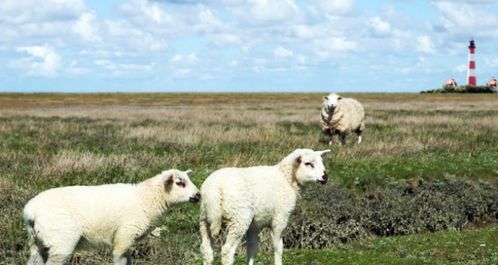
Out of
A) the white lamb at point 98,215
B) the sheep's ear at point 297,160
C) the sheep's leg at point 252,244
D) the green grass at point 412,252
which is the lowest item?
the green grass at point 412,252

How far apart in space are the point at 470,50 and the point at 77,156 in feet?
410

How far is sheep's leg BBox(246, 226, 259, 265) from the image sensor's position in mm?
10539

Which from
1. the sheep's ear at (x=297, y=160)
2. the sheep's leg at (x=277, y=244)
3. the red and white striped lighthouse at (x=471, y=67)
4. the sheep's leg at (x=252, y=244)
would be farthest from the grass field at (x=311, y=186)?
the red and white striped lighthouse at (x=471, y=67)

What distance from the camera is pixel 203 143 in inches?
942

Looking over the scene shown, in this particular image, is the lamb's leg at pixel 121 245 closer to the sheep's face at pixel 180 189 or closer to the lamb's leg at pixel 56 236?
the lamb's leg at pixel 56 236

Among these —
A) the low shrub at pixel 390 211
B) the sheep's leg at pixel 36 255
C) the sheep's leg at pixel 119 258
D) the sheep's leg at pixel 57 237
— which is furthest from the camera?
the low shrub at pixel 390 211

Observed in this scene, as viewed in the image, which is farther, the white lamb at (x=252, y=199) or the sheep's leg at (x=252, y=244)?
the sheep's leg at (x=252, y=244)

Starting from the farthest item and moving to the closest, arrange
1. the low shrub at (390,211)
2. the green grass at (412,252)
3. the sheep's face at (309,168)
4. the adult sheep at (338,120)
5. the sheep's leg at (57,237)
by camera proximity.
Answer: the adult sheep at (338,120) → the low shrub at (390,211) → the green grass at (412,252) → the sheep's face at (309,168) → the sheep's leg at (57,237)

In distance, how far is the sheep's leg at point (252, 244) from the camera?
10.5 metres

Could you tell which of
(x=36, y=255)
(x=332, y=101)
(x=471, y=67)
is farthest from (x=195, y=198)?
(x=471, y=67)

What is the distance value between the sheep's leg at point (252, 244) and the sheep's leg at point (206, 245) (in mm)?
642

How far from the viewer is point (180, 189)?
10180 mm

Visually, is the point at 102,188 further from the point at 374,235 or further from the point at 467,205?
the point at 467,205

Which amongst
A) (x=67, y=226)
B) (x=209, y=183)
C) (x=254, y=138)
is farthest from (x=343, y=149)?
(x=67, y=226)
